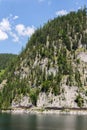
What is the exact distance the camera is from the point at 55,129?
118m

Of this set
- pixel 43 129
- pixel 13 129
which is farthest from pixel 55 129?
pixel 13 129

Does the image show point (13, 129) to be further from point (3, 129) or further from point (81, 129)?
point (81, 129)

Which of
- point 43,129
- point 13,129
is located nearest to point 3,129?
point 13,129

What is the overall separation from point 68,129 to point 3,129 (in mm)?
21439

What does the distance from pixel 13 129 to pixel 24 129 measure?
3.46m

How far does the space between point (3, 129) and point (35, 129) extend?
10089 mm

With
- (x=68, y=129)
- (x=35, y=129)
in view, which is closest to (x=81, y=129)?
(x=68, y=129)

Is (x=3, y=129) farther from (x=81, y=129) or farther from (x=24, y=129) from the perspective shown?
(x=81, y=129)

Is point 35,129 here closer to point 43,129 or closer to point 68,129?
point 43,129

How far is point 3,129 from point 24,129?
21.5 feet

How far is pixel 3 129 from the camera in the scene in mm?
116000

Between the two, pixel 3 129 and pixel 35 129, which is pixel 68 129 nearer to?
pixel 35 129

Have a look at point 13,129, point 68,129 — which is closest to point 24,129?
point 13,129

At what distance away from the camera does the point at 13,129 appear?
116 meters
